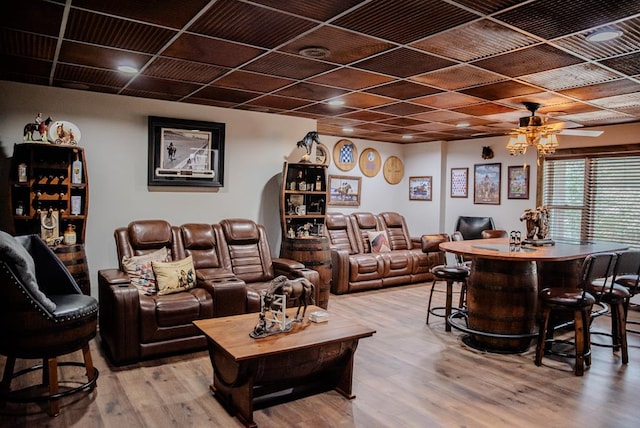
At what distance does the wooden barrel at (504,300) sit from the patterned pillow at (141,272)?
113 inches

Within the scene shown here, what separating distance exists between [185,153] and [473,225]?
189 inches

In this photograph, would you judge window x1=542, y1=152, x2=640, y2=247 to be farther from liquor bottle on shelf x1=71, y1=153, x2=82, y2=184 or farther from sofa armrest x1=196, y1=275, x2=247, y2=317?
liquor bottle on shelf x1=71, y1=153, x2=82, y2=184

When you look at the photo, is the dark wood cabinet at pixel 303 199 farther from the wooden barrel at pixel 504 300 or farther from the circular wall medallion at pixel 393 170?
the circular wall medallion at pixel 393 170

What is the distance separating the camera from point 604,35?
2.79m

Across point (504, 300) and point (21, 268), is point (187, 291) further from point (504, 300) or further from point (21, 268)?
point (504, 300)

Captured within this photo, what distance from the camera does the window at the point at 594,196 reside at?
588 centimetres

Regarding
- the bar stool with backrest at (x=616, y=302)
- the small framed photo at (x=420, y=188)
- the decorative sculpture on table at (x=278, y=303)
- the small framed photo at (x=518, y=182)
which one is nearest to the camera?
the decorative sculpture on table at (x=278, y=303)

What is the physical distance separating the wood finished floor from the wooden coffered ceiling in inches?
93.1

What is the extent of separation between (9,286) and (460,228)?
6.57 m

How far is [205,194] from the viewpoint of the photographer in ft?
17.5

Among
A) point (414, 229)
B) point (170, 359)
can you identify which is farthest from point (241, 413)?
point (414, 229)

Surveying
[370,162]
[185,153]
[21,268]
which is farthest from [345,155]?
[21,268]

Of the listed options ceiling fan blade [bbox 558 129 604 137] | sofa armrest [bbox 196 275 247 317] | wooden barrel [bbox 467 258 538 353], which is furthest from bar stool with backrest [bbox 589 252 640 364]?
sofa armrest [bbox 196 275 247 317]

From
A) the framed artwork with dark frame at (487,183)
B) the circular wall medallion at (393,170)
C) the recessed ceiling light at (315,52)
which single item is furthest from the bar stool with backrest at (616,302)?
the circular wall medallion at (393,170)
